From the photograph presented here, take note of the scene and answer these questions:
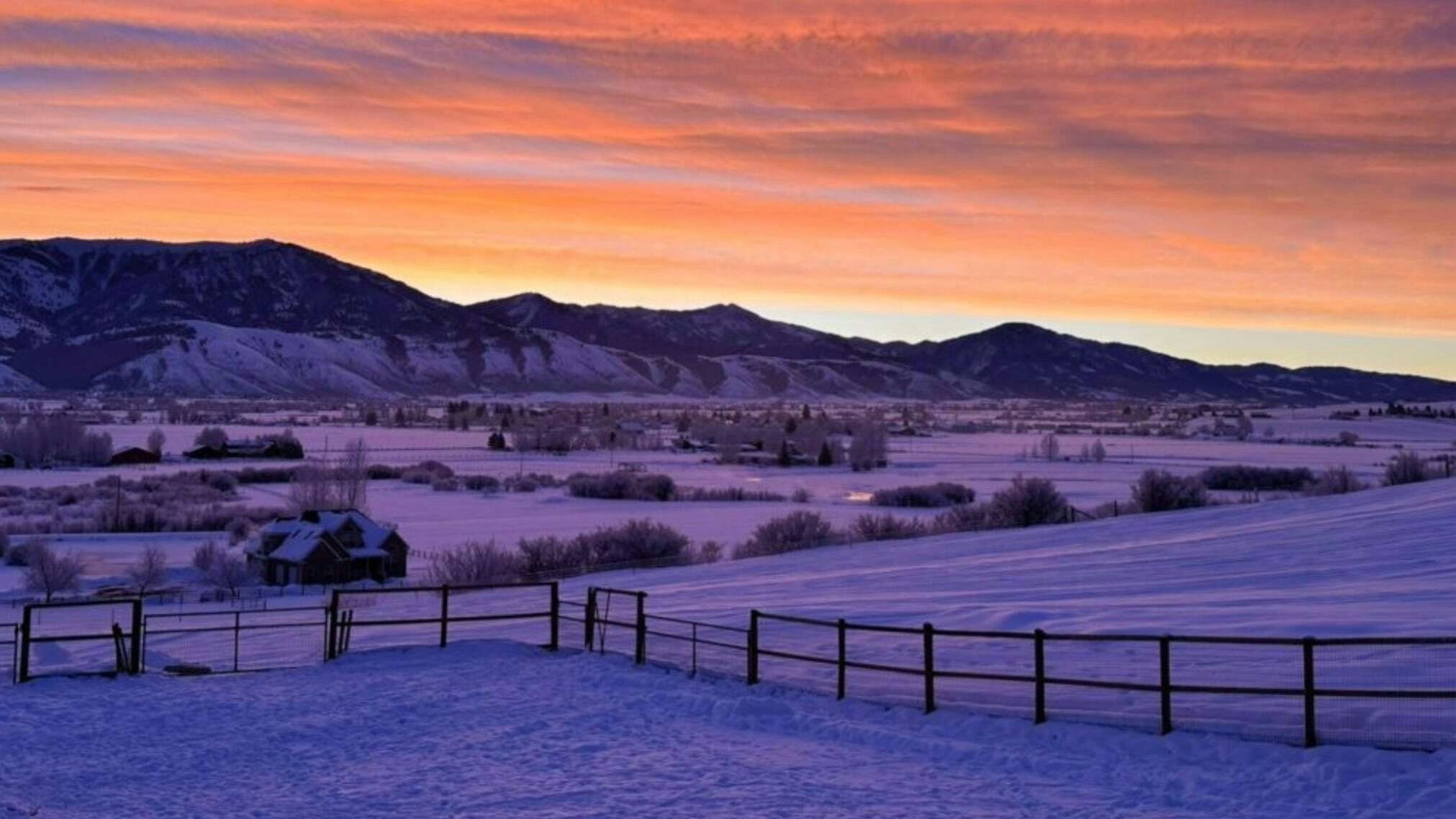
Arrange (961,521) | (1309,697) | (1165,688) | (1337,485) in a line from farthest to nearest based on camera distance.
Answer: (1337,485)
(961,521)
(1165,688)
(1309,697)

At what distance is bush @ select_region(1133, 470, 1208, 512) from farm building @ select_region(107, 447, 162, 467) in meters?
84.3

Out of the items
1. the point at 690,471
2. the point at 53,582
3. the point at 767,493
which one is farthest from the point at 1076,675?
the point at 690,471

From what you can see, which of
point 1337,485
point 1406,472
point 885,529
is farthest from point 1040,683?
point 1406,472

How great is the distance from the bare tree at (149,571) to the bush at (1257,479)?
6239 cm

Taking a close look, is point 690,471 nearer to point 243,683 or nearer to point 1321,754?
point 243,683

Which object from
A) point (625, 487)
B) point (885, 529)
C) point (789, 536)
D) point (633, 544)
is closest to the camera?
point (633, 544)

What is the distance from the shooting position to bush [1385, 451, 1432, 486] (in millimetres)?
70375

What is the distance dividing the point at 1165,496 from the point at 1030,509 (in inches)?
267

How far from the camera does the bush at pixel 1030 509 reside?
212ft

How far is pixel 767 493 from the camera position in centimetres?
8894

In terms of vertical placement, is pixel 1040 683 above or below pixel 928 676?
above

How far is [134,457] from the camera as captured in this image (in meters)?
117

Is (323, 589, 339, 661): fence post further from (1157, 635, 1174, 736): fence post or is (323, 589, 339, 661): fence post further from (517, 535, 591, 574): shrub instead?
(517, 535, 591, 574): shrub

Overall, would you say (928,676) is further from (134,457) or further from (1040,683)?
(134,457)
